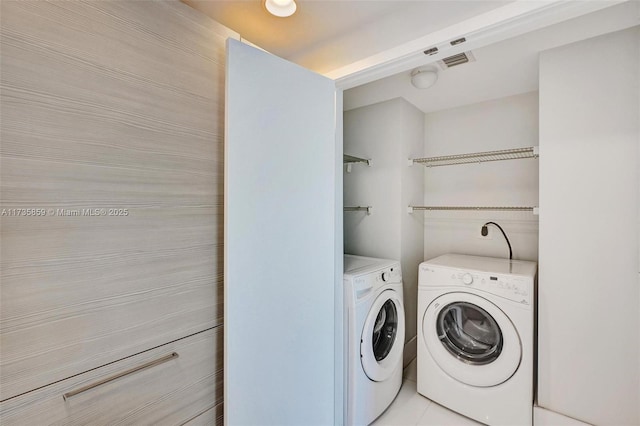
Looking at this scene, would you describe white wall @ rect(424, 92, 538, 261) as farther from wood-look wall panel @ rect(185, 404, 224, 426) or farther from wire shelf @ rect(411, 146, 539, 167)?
wood-look wall panel @ rect(185, 404, 224, 426)

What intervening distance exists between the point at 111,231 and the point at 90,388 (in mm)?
533

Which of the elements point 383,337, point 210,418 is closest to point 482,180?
point 383,337

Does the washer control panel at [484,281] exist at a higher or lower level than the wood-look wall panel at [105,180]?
lower

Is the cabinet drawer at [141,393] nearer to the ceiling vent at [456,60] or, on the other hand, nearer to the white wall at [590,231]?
the white wall at [590,231]

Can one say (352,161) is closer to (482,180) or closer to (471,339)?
(482,180)

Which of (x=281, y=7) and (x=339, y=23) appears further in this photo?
(x=339, y=23)

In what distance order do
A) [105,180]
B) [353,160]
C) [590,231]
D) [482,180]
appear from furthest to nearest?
→ [482,180] → [353,160] → [590,231] → [105,180]

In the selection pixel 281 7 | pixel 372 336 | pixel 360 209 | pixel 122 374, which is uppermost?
pixel 281 7

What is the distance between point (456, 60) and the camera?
1.79 m

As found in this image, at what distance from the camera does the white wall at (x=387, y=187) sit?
97.7 inches

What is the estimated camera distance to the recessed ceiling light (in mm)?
1269

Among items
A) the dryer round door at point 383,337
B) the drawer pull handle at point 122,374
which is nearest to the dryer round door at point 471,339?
the dryer round door at point 383,337

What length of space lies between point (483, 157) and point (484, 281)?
3.93 feet

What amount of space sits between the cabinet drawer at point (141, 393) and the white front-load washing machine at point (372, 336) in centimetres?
77
